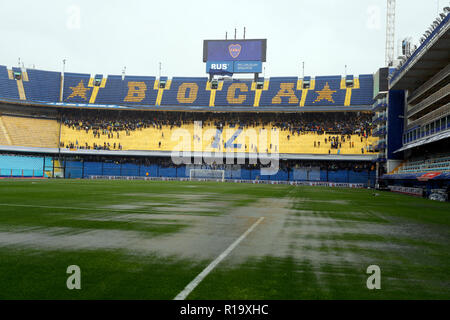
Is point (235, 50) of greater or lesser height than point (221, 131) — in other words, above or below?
above

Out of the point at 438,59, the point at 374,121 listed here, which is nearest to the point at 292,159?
the point at 374,121

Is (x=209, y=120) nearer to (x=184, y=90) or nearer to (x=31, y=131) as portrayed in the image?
(x=184, y=90)

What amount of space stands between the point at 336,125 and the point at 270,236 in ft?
225

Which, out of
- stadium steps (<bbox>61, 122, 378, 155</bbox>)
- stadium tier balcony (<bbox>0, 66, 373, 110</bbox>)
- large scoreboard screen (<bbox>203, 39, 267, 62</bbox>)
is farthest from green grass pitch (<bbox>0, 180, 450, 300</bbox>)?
large scoreboard screen (<bbox>203, 39, 267, 62</bbox>)

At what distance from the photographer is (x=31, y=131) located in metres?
74.1

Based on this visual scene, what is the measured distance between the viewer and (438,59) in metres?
43.4

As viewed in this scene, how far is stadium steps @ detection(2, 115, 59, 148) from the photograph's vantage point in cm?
7131

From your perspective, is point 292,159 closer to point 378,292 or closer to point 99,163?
point 99,163

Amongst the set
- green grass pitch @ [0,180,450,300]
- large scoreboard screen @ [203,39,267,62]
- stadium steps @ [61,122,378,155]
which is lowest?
green grass pitch @ [0,180,450,300]

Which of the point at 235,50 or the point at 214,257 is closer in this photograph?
the point at 214,257

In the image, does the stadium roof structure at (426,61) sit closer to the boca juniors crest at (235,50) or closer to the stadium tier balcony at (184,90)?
the stadium tier balcony at (184,90)

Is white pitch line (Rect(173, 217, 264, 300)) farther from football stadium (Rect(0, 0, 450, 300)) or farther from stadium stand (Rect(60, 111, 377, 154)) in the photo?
stadium stand (Rect(60, 111, 377, 154))

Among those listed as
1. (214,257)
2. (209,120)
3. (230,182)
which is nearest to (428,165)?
(230,182)

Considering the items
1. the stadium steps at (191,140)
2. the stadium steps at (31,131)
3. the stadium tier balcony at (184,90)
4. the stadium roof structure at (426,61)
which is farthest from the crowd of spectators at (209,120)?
the stadium roof structure at (426,61)
